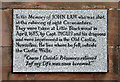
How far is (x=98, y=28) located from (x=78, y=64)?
2.66 ft

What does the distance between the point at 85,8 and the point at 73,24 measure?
0.41m

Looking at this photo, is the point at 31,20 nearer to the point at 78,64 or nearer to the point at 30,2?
the point at 30,2

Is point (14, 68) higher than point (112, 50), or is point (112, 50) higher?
point (112, 50)

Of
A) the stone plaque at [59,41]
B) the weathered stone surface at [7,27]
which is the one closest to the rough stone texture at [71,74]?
the weathered stone surface at [7,27]

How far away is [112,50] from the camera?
503 centimetres

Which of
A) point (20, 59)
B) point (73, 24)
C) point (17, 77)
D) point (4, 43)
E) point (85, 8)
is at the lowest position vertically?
point (17, 77)

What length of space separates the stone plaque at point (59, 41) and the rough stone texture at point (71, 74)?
109mm

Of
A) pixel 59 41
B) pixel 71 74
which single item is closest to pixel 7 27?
pixel 59 41

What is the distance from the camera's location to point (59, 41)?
4961 millimetres

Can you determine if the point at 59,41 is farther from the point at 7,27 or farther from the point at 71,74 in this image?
the point at 7,27

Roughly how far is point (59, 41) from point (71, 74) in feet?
2.29

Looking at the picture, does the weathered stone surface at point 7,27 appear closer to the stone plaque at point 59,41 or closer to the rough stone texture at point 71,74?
the rough stone texture at point 71,74

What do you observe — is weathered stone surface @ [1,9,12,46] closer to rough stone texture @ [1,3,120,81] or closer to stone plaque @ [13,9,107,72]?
rough stone texture @ [1,3,120,81]

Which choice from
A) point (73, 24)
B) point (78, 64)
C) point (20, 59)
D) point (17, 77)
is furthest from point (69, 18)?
point (17, 77)
